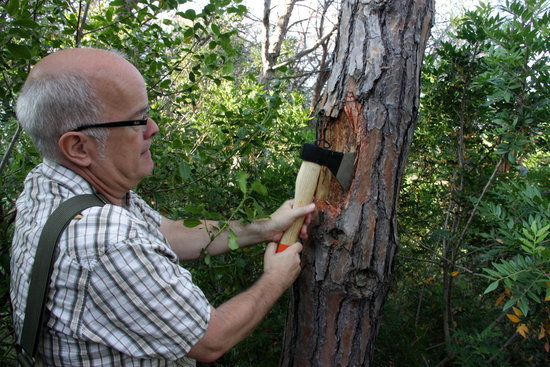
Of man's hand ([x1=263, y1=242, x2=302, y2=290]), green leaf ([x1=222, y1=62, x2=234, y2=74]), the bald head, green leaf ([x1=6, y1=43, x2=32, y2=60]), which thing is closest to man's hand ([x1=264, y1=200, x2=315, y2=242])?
man's hand ([x1=263, y1=242, x2=302, y2=290])

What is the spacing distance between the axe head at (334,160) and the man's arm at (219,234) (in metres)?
0.28

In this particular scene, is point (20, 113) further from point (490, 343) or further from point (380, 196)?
point (490, 343)

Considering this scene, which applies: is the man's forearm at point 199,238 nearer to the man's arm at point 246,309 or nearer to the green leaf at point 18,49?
the man's arm at point 246,309

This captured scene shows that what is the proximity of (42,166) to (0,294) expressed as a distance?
2.28 feet

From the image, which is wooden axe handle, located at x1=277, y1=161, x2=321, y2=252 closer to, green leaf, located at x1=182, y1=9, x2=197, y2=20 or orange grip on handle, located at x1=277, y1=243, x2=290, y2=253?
orange grip on handle, located at x1=277, y1=243, x2=290, y2=253

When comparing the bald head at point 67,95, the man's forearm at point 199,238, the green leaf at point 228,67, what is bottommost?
the man's forearm at point 199,238

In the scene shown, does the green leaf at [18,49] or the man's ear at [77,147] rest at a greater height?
the green leaf at [18,49]

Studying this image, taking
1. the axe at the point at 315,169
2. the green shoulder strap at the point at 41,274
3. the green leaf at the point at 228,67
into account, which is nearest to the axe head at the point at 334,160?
the axe at the point at 315,169

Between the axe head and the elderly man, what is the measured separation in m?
0.56

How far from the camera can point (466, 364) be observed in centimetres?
232

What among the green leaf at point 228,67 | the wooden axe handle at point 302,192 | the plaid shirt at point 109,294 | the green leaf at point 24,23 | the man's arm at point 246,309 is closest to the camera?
the plaid shirt at point 109,294

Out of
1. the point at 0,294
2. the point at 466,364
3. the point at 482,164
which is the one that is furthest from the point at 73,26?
the point at 466,364

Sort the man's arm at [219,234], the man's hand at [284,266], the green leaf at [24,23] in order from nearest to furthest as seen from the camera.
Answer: the green leaf at [24,23]
the man's hand at [284,266]
the man's arm at [219,234]

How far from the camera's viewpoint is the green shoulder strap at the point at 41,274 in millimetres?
1327
